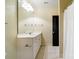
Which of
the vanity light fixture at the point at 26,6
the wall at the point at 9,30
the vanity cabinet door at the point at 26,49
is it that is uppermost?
the vanity light fixture at the point at 26,6

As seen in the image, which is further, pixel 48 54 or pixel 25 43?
pixel 48 54

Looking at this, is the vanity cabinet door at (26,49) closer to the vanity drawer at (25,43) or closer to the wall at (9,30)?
the vanity drawer at (25,43)

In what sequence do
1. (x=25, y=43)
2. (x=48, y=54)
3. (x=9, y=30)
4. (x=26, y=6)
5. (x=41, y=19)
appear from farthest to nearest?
1. (x=41, y=19)
2. (x=26, y=6)
3. (x=48, y=54)
4. (x=25, y=43)
5. (x=9, y=30)

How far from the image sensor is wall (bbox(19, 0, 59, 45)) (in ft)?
A: 32.6

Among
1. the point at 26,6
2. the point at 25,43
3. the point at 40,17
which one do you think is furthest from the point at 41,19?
the point at 25,43

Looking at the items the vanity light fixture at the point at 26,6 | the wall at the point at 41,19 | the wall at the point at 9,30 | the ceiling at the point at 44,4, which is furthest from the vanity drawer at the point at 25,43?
the ceiling at the point at 44,4

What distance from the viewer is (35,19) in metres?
10.3

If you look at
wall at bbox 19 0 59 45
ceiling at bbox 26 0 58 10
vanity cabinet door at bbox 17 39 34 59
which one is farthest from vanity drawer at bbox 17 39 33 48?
ceiling at bbox 26 0 58 10

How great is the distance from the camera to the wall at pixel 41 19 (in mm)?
9922

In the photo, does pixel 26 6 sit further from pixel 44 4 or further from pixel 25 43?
pixel 25 43

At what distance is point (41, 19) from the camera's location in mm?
10258

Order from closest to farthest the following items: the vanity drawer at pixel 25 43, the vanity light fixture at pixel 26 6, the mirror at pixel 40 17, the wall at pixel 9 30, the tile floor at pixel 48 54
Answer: the wall at pixel 9 30 → the vanity drawer at pixel 25 43 → the tile floor at pixel 48 54 → the vanity light fixture at pixel 26 6 → the mirror at pixel 40 17
